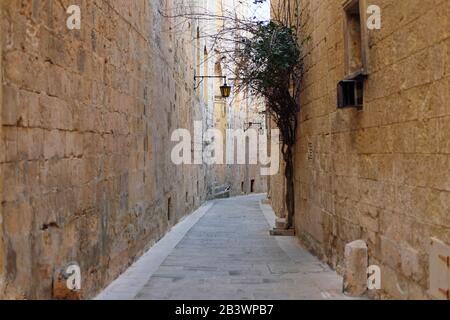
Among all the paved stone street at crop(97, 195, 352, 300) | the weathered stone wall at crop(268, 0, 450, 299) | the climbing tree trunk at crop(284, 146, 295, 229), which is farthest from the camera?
the climbing tree trunk at crop(284, 146, 295, 229)

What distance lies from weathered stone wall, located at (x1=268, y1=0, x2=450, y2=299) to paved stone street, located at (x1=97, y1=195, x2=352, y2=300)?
59 cm

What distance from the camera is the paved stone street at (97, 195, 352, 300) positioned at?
5145 mm

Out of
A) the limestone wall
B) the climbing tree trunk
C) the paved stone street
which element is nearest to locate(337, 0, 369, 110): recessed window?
the limestone wall

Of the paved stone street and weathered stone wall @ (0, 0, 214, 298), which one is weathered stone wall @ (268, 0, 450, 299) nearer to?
the paved stone street

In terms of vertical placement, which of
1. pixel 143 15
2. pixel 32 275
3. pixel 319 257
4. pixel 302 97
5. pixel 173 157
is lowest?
pixel 319 257

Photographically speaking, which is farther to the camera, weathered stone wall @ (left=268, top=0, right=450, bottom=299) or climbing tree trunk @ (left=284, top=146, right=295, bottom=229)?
climbing tree trunk @ (left=284, top=146, right=295, bottom=229)

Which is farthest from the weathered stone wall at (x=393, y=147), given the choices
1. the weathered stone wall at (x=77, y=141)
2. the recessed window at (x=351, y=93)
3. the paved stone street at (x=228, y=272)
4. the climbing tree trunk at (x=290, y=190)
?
the climbing tree trunk at (x=290, y=190)

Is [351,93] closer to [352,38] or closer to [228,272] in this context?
[352,38]
